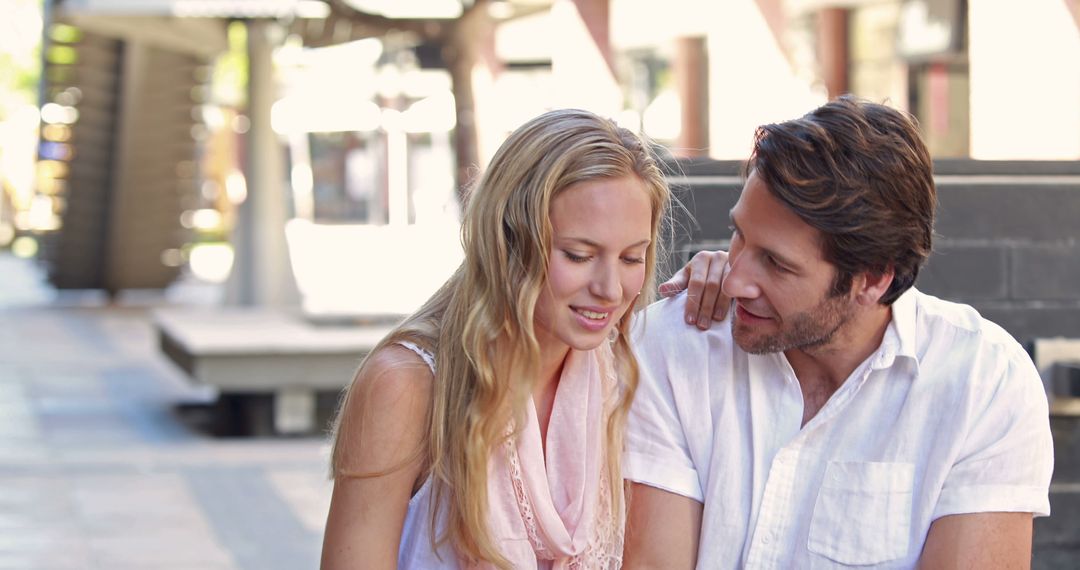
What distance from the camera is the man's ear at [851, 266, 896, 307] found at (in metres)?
2.52

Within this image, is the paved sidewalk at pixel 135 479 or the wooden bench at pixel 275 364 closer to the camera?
the paved sidewalk at pixel 135 479

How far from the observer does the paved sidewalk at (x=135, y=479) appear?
610cm

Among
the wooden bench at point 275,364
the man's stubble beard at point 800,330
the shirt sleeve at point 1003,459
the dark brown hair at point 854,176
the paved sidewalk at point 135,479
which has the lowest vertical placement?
the paved sidewalk at point 135,479

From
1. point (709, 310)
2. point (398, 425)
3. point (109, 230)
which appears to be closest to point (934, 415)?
point (709, 310)

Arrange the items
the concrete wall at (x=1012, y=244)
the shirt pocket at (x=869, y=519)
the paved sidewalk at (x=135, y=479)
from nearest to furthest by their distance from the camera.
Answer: the shirt pocket at (x=869, y=519), the concrete wall at (x=1012, y=244), the paved sidewalk at (x=135, y=479)

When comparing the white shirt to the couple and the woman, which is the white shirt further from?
the woman

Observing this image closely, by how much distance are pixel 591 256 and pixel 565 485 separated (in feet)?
1.41

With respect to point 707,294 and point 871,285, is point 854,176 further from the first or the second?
point 707,294

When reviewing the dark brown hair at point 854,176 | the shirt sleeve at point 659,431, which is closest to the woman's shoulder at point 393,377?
the shirt sleeve at point 659,431

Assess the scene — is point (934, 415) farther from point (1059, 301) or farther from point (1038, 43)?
point (1038, 43)

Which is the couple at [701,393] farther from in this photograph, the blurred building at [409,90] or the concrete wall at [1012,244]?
the concrete wall at [1012,244]

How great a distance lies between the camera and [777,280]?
8.24 feet

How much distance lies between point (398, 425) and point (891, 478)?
0.77m

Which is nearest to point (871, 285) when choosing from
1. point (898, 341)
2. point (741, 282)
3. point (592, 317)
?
point (898, 341)
